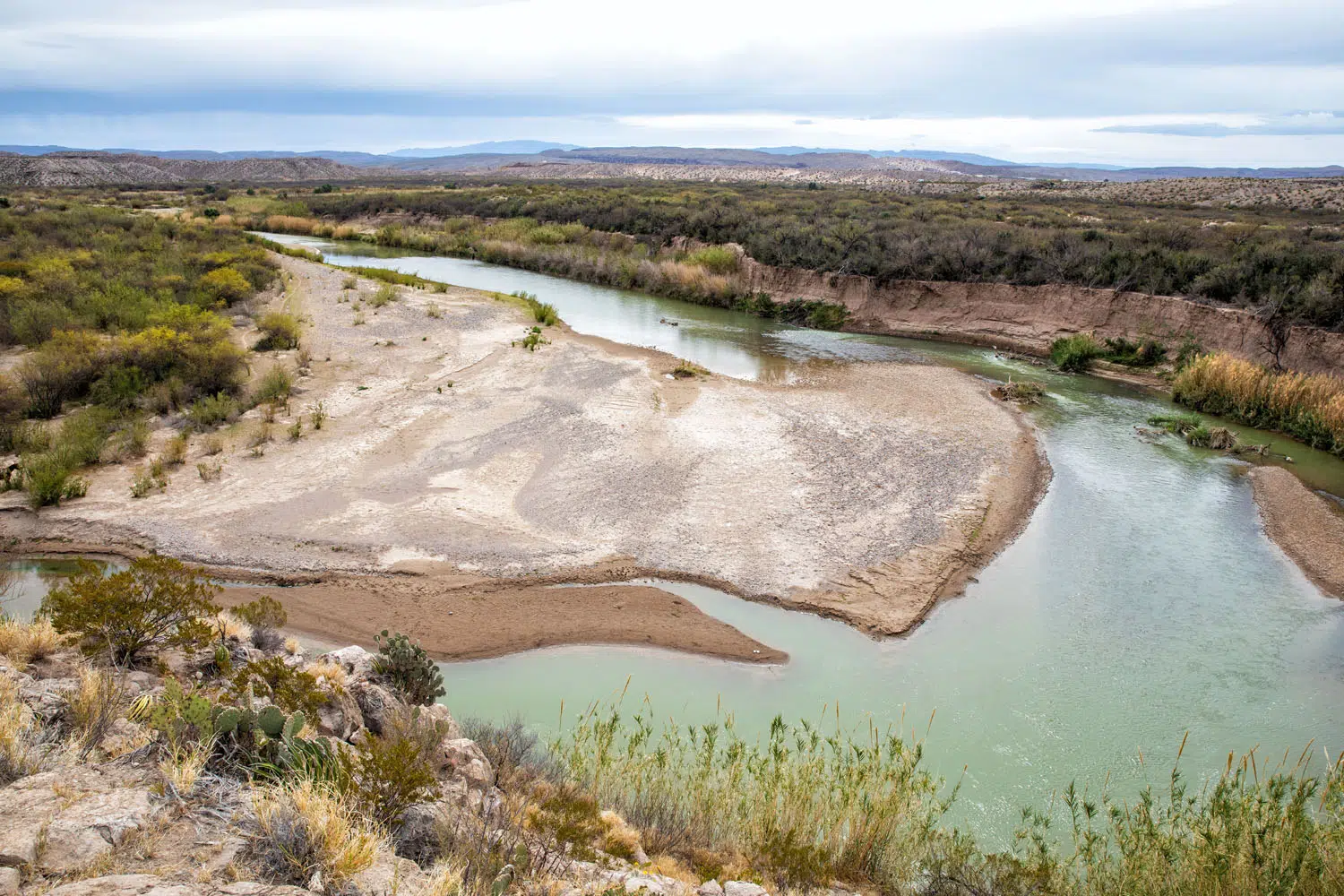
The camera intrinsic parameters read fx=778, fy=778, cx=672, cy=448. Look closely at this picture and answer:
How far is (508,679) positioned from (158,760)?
13.2 ft

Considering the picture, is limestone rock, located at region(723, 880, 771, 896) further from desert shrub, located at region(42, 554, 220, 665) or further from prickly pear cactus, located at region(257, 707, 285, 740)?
desert shrub, located at region(42, 554, 220, 665)

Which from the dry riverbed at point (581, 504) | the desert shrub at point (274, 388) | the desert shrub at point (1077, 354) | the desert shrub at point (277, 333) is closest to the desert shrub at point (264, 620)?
the dry riverbed at point (581, 504)

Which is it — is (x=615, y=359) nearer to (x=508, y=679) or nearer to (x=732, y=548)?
(x=732, y=548)

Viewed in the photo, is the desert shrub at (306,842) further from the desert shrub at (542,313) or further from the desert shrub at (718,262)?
the desert shrub at (718,262)

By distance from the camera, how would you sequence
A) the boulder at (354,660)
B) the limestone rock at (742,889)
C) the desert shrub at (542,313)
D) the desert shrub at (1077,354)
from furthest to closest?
the desert shrub at (542,313)
the desert shrub at (1077,354)
the boulder at (354,660)
the limestone rock at (742,889)

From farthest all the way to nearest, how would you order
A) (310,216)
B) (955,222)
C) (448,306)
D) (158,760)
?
(310,216), (955,222), (448,306), (158,760)

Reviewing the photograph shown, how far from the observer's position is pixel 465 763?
18.8 ft

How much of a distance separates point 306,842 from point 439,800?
39.6 inches

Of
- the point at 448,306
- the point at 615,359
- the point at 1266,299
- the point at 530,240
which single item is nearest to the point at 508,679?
the point at 615,359

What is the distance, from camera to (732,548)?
1087 cm

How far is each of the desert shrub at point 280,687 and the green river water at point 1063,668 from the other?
7.10 ft

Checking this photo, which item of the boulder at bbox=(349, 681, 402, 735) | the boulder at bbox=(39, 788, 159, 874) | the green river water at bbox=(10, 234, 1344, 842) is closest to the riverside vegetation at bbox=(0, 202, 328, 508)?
the boulder at bbox=(349, 681, 402, 735)

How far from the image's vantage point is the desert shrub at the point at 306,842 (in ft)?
12.8

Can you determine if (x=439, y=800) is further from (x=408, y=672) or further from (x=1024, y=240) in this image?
(x=1024, y=240)
